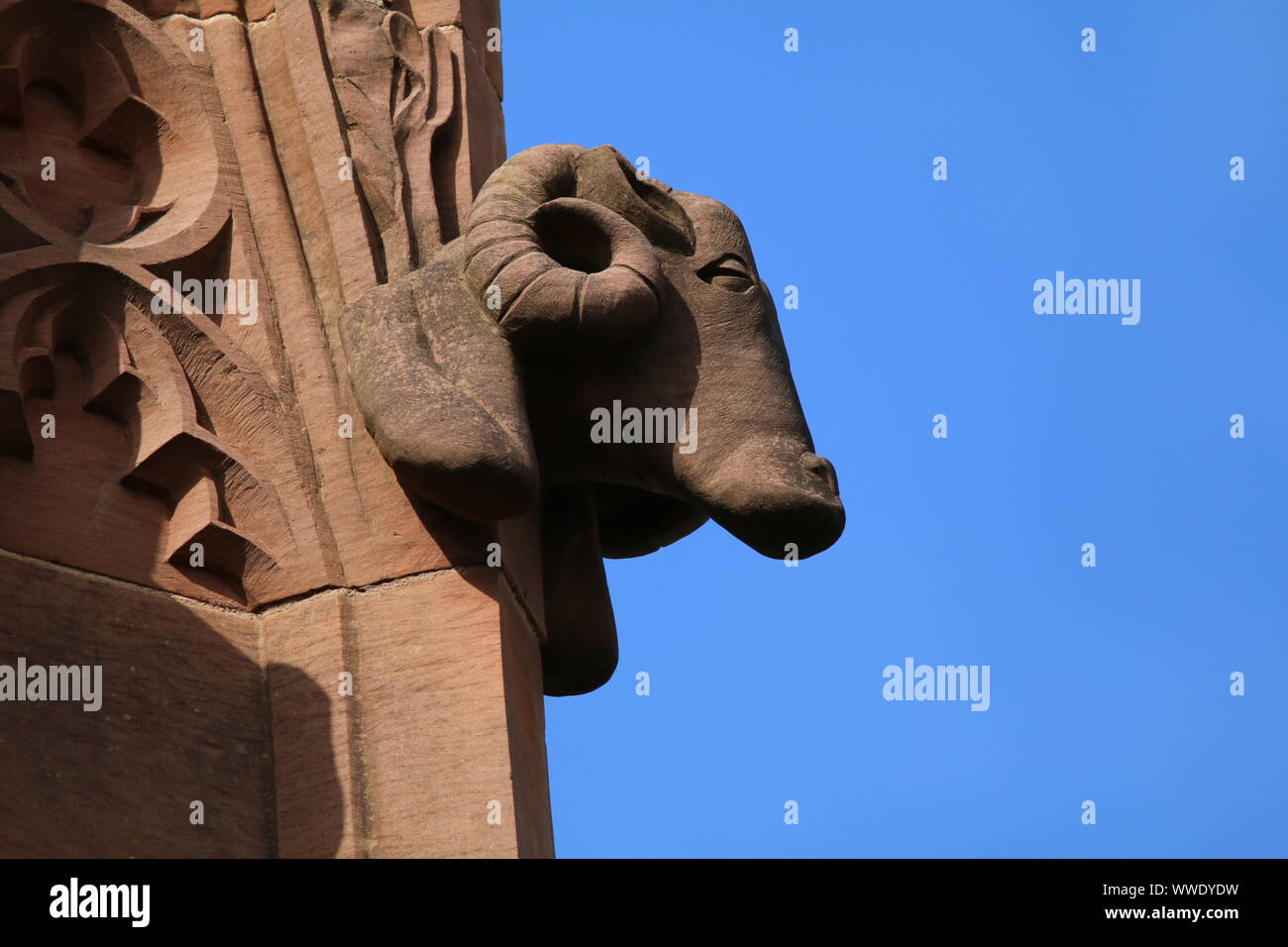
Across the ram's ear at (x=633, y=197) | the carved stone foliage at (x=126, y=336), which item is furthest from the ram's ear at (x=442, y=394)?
the ram's ear at (x=633, y=197)

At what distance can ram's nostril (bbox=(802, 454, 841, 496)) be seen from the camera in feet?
20.4

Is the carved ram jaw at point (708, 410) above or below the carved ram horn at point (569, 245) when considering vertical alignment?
below

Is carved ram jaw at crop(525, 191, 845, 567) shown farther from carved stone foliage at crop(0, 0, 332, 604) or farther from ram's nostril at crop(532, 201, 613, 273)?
carved stone foliage at crop(0, 0, 332, 604)

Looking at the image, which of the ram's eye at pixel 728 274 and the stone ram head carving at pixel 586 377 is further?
the ram's eye at pixel 728 274

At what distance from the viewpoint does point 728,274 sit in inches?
254

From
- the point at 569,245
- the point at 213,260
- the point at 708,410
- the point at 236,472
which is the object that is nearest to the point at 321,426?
the point at 236,472

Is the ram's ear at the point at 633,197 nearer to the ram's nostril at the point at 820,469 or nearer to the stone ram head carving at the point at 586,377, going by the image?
the stone ram head carving at the point at 586,377

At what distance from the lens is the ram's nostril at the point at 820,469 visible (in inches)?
244

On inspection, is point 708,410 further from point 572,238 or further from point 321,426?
point 321,426

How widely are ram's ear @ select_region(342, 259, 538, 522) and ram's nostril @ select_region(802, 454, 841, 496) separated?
67 cm

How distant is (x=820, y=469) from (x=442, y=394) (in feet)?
2.96
